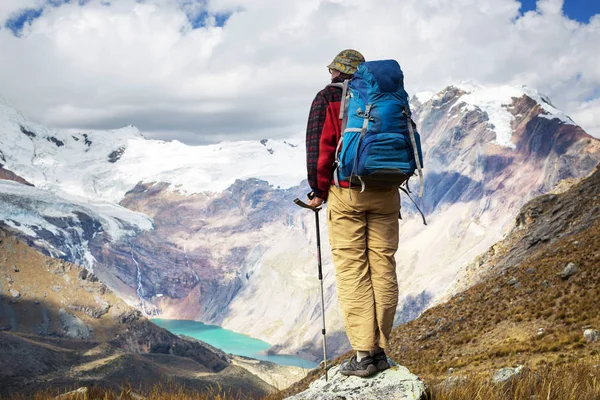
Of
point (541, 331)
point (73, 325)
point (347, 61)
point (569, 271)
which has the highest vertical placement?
point (347, 61)

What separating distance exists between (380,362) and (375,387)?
51 centimetres

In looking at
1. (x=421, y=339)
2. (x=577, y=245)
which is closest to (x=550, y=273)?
(x=577, y=245)

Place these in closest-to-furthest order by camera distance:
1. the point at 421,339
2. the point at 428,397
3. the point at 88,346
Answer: the point at 428,397, the point at 421,339, the point at 88,346

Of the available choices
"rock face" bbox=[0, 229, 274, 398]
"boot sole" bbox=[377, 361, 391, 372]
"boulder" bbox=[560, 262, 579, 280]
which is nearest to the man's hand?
"boot sole" bbox=[377, 361, 391, 372]

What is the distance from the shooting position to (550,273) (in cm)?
2827

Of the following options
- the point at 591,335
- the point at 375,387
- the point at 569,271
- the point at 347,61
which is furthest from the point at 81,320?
the point at 375,387

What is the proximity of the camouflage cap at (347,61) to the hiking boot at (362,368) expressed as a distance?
3288 mm

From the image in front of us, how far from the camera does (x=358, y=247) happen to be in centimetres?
699

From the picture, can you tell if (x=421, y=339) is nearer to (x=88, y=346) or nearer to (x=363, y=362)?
(x=363, y=362)

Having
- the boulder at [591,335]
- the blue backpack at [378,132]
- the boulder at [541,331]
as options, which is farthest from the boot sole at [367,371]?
the boulder at [541,331]

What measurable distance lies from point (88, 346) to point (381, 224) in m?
140

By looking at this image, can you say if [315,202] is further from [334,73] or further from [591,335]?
[591,335]

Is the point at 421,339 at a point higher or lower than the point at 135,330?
higher

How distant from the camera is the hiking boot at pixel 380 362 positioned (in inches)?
277
